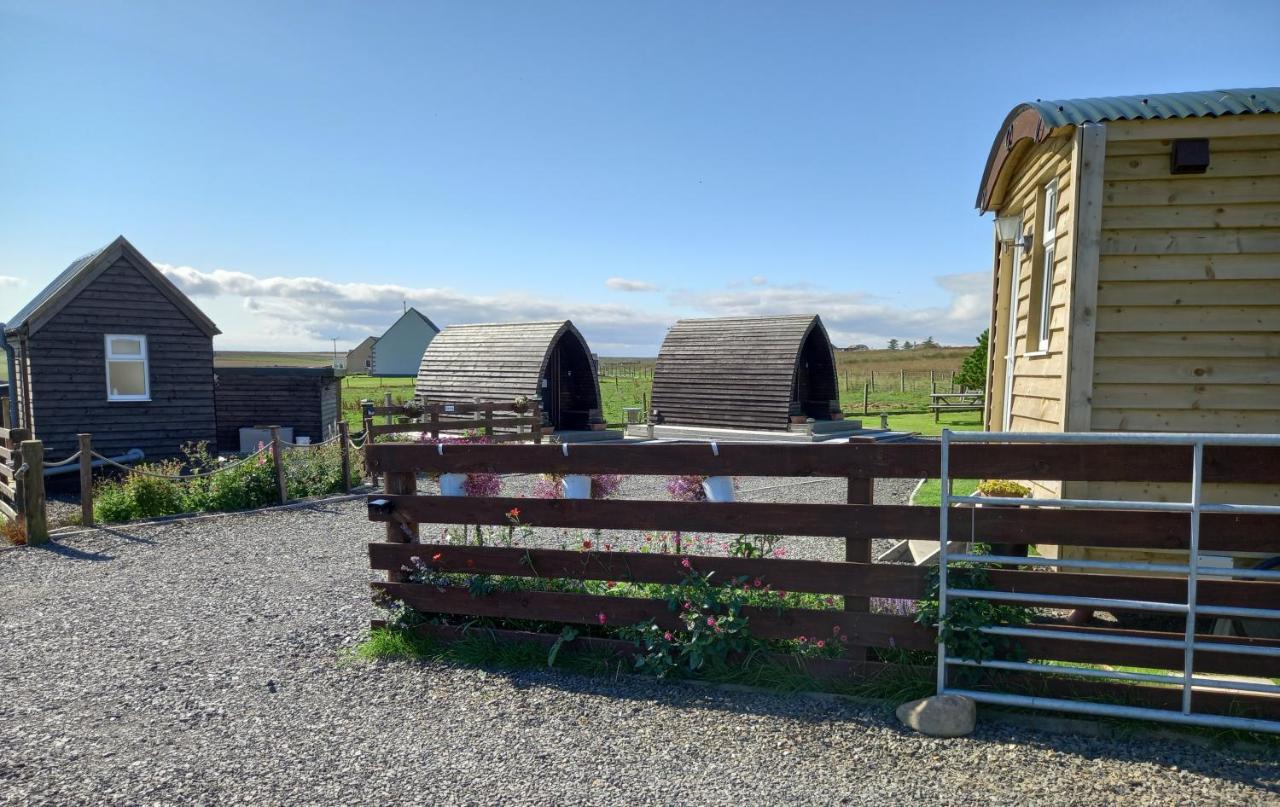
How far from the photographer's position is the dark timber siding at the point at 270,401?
70.4ft

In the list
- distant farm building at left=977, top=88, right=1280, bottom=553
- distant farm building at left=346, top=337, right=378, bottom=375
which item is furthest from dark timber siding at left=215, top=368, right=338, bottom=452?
distant farm building at left=346, top=337, right=378, bottom=375

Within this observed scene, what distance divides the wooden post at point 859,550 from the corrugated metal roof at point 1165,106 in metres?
3.89

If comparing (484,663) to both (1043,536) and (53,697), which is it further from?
(1043,536)

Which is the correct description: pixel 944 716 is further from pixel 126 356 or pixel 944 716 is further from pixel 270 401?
pixel 270 401

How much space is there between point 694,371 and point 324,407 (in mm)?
10514

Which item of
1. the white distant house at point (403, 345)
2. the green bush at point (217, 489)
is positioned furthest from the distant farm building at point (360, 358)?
the green bush at point (217, 489)

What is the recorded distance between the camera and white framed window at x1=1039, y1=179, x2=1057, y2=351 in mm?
7230

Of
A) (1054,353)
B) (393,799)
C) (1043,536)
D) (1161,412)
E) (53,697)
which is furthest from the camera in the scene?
(1054,353)

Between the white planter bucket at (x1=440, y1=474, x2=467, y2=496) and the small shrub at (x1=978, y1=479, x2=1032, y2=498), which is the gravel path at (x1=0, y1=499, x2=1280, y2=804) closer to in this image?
the white planter bucket at (x1=440, y1=474, x2=467, y2=496)

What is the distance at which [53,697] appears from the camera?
16.3 ft

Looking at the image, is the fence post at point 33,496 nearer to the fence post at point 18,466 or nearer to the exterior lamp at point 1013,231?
the fence post at point 18,466

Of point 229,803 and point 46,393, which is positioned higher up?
point 46,393

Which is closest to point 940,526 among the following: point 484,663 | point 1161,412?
point 484,663

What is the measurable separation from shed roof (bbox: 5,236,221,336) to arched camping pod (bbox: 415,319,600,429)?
6.81 metres
